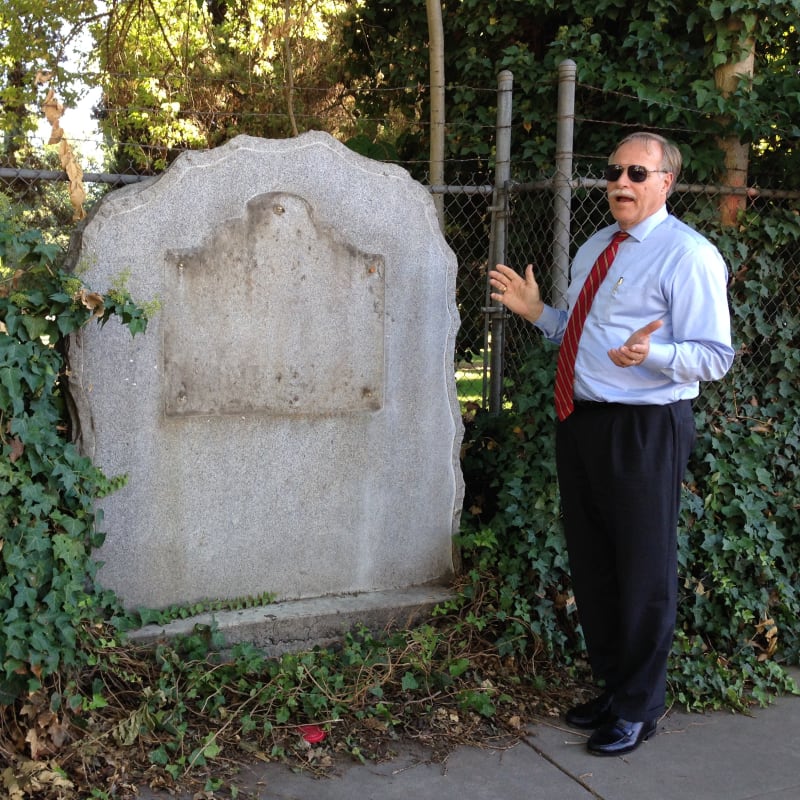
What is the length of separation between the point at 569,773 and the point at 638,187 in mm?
2041

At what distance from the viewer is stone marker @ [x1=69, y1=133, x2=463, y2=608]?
3576 millimetres

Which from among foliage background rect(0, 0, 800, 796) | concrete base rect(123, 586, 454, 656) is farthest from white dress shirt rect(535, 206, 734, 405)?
concrete base rect(123, 586, 454, 656)

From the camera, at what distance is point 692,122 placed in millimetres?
4793

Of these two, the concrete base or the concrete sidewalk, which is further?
the concrete base

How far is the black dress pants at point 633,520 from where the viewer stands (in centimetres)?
327

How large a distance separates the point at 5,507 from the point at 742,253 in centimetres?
346

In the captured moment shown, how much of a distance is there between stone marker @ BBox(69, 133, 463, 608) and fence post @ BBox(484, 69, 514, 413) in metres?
0.60

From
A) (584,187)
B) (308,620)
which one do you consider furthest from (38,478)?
(584,187)

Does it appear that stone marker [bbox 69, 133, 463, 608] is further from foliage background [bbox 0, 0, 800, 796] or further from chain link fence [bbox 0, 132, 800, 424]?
chain link fence [bbox 0, 132, 800, 424]

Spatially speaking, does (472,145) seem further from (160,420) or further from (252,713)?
(252,713)

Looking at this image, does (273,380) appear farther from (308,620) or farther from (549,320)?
(549,320)

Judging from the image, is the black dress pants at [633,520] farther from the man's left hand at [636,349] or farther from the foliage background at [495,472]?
the foliage background at [495,472]

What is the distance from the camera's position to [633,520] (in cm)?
330

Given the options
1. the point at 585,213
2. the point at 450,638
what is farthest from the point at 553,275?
the point at 450,638
